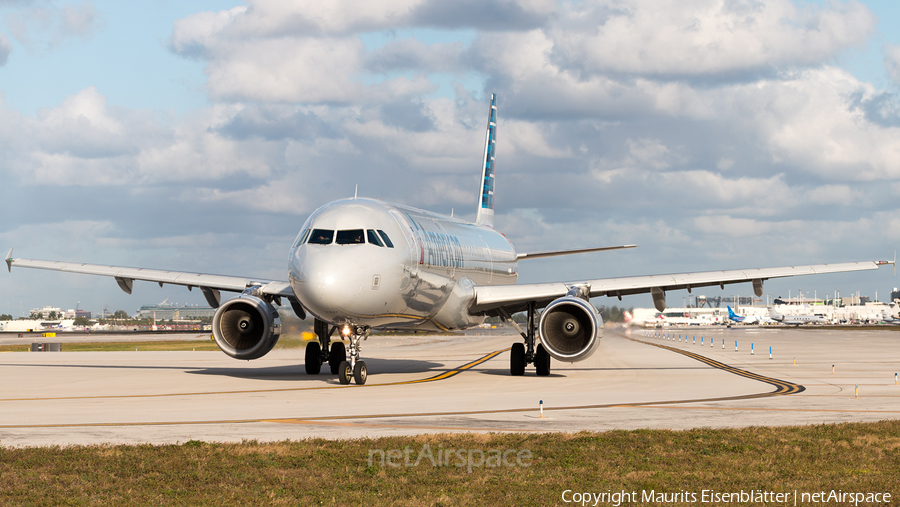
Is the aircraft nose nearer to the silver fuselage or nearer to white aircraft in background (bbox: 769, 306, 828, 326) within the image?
the silver fuselage

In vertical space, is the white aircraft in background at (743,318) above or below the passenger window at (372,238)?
below

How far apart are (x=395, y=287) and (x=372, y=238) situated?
150 centimetres

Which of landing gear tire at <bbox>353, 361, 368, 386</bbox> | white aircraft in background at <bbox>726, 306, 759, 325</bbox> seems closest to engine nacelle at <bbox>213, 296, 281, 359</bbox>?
landing gear tire at <bbox>353, 361, 368, 386</bbox>

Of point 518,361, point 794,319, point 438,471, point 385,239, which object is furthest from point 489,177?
point 794,319

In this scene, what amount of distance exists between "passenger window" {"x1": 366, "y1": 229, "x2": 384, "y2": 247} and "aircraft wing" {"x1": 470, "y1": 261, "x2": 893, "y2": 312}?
250 inches

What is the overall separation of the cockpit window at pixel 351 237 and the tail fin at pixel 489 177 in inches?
794

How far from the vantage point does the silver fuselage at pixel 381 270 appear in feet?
71.8

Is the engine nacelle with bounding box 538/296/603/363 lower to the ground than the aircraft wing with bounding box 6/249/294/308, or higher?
lower

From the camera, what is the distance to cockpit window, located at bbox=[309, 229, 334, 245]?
22.6 metres

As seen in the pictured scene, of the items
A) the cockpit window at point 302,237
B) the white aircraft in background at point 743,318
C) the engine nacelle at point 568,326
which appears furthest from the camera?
the white aircraft in background at point 743,318

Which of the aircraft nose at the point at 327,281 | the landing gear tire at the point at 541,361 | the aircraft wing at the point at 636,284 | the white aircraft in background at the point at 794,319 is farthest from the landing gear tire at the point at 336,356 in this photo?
the white aircraft in background at the point at 794,319

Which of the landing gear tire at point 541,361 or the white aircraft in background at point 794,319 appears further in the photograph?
the white aircraft in background at point 794,319

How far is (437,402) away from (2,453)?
971cm

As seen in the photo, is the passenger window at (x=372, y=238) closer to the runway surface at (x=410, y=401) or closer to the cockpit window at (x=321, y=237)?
the cockpit window at (x=321, y=237)
